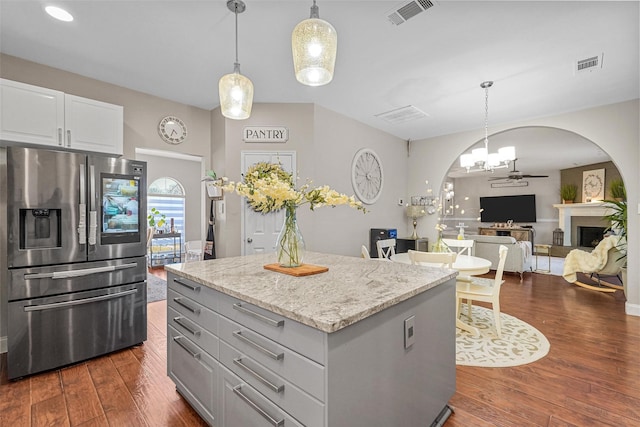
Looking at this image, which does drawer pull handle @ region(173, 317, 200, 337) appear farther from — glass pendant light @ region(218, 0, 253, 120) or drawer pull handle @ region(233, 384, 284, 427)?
glass pendant light @ region(218, 0, 253, 120)

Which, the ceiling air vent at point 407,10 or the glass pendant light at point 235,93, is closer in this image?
the glass pendant light at point 235,93

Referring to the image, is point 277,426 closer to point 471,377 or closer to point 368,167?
point 471,377

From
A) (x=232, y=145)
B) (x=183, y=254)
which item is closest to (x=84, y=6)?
(x=232, y=145)

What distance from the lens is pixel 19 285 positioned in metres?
2.21

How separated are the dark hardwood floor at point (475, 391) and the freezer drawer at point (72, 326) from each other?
103 mm

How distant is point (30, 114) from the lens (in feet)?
8.39

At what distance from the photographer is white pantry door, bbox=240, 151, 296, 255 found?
3939mm

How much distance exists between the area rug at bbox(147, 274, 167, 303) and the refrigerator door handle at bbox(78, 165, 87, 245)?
198 centimetres

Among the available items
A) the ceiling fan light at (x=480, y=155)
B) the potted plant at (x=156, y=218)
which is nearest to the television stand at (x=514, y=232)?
the ceiling fan light at (x=480, y=155)

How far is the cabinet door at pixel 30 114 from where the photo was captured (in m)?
2.45

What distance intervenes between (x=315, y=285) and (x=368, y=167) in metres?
3.73

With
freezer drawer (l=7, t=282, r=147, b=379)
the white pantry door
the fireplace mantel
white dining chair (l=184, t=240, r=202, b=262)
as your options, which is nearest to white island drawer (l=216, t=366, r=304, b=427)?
freezer drawer (l=7, t=282, r=147, b=379)

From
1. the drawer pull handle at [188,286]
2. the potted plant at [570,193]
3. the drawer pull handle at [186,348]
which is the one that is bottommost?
the drawer pull handle at [186,348]

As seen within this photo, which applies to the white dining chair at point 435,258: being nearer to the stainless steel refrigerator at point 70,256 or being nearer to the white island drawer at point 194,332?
the white island drawer at point 194,332
